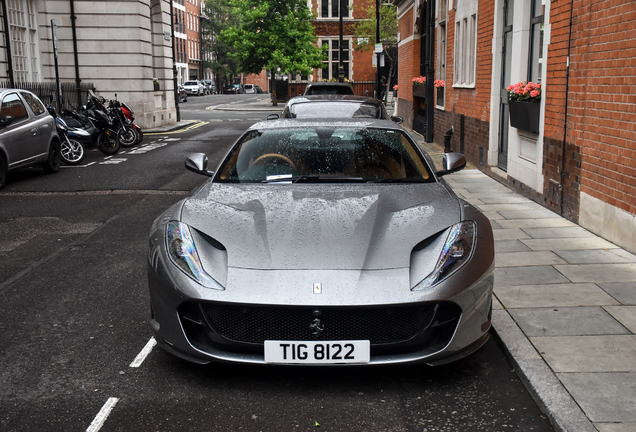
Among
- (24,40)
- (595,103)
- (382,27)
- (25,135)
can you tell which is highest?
(382,27)

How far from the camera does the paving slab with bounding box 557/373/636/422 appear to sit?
315 cm

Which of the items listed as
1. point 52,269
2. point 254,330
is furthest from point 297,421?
point 52,269

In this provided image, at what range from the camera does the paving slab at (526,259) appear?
19.5ft

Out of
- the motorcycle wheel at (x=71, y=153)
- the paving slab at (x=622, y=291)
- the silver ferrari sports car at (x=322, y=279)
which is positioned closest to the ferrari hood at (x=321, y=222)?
the silver ferrari sports car at (x=322, y=279)

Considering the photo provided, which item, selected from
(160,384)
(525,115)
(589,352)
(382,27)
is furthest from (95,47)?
(382,27)

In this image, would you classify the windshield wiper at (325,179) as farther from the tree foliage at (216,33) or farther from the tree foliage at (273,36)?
the tree foliage at (216,33)

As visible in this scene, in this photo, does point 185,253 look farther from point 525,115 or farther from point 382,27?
point 382,27

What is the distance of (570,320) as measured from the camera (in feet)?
14.6

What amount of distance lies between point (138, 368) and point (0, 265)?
3.22 meters

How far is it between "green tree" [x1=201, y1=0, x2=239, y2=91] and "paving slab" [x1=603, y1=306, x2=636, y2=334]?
101324 millimetres

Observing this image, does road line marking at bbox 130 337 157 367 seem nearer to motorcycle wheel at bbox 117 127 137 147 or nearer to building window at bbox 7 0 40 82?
motorcycle wheel at bbox 117 127 137 147

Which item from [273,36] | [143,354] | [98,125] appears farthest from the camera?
[273,36]

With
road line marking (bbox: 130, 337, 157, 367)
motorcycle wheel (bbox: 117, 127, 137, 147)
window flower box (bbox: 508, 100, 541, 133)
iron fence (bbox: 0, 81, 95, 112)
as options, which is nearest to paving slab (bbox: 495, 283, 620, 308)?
road line marking (bbox: 130, 337, 157, 367)

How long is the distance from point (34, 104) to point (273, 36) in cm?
3471
